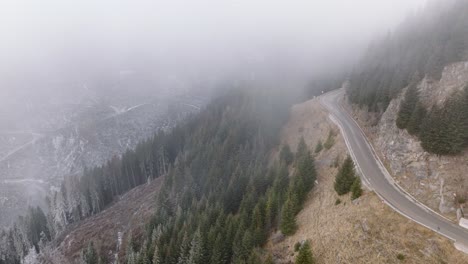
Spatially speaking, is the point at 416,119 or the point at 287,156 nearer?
the point at 416,119

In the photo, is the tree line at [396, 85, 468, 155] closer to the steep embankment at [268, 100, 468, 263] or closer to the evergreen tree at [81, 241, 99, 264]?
the steep embankment at [268, 100, 468, 263]

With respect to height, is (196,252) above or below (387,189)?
below

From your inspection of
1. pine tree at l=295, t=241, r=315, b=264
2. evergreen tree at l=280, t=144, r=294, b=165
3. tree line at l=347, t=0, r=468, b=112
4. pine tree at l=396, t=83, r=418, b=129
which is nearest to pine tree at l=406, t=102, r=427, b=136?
pine tree at l=396, t=83, r=418, b=129

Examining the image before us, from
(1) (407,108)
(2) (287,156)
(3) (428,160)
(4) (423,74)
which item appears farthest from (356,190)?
(2) (287,156)

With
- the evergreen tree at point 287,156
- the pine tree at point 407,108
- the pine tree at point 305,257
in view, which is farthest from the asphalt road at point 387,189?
the evergreen tree at point 287,156

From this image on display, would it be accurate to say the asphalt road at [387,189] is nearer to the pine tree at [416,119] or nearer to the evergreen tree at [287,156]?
the pine tree at [416,119]

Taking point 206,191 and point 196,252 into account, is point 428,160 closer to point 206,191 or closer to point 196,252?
point 196,252
